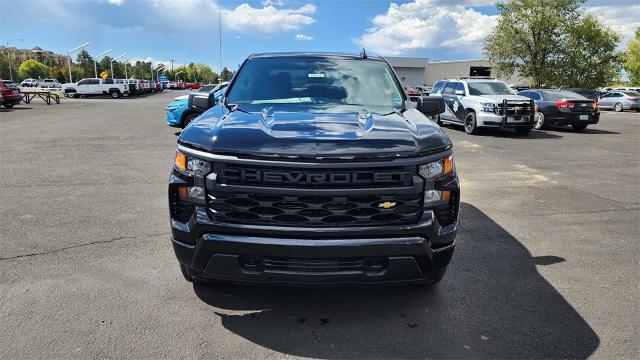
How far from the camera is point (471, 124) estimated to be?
1552 centimetres

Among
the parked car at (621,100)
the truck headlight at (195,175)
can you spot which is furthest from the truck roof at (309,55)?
the parked car at (621,100)

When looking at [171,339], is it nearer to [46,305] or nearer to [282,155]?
[46,305]

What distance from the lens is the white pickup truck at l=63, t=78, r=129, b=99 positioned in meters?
44.3

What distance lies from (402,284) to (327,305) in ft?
2.32

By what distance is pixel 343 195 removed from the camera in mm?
2791

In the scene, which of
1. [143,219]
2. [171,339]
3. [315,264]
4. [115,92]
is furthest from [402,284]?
[115,92]

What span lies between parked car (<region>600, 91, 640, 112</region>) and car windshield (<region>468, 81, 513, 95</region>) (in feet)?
76.1

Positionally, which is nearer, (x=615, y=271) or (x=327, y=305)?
→ (x=327, y=305)

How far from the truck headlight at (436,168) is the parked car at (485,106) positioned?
12610mm

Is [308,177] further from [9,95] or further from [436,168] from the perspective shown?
[9,95]

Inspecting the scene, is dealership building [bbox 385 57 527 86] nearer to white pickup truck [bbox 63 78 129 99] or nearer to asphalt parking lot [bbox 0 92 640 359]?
white pickup truck [bbox 63 78 129 99]

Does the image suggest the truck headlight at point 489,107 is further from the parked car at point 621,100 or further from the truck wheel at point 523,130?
the parked car at point 621,100

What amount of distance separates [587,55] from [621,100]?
17.4 metres

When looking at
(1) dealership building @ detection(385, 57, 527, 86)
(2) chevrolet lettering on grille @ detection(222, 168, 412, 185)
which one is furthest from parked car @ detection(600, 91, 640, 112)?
(1) dealership building @ detection(385, 57, 527, 86)
